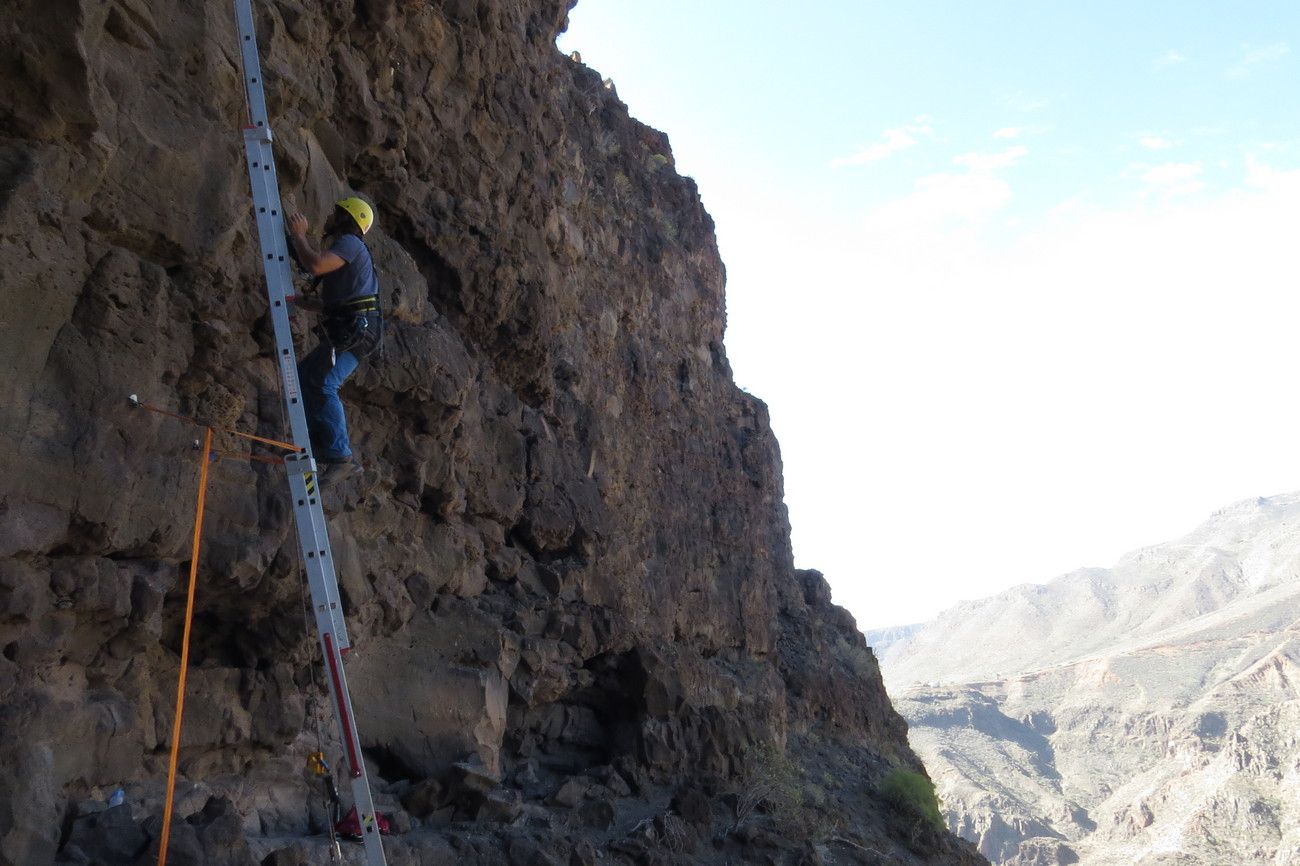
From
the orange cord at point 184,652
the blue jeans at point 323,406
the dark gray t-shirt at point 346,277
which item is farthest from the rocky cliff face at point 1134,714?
the orange cord at point 184,652

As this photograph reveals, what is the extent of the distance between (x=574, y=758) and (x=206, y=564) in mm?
6639

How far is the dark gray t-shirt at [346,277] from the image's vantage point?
738cm

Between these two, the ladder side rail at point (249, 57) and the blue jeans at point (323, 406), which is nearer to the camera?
the ladder side rail at point (249, 57)

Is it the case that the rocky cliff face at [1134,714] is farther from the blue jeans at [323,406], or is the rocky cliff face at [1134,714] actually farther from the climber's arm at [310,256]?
the climber's arm at [310,256]

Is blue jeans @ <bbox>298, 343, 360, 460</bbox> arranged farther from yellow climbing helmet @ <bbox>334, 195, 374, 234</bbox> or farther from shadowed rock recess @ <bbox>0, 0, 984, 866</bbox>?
yellow climbing helmet @ <bbox>334, 195, 374, 234</bbox>

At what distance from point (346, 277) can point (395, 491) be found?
304 cm

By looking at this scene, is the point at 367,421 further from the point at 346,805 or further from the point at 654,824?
the point at 654,824

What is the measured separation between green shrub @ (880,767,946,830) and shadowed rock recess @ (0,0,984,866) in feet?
0.67

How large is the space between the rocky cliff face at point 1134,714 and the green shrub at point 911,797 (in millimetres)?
47178

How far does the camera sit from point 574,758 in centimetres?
1245

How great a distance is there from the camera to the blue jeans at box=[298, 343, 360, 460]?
7.50m

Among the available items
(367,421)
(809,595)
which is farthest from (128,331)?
(809,595)

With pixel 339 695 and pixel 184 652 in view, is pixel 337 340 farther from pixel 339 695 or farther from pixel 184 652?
pixel 339 695

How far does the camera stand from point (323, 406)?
752 cm
